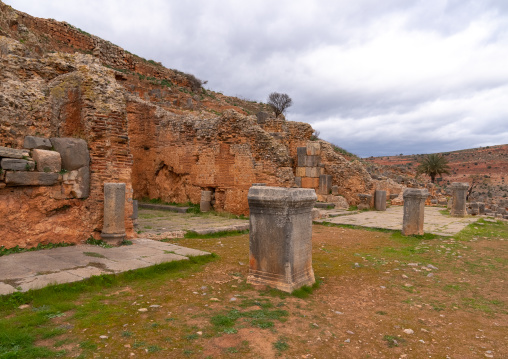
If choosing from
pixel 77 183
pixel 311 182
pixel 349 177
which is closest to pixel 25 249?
pixel 77 183

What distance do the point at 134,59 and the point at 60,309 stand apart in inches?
1409

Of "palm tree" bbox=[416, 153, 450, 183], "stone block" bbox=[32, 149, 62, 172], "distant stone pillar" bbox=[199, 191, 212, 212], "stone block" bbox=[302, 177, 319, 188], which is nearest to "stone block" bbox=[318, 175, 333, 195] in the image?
"stone block" bbox=[302, 177, 319, 188]

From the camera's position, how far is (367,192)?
18.2 meters

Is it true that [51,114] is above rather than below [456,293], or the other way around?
above

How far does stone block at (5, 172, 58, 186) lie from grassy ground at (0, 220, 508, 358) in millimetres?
2536

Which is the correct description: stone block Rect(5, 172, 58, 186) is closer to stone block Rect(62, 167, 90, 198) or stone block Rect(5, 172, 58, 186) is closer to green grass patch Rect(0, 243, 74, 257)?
stone block Rect(62, 167, 90, 198)

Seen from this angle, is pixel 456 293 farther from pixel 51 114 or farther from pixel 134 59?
pixel 134 59

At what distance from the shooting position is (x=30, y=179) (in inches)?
232

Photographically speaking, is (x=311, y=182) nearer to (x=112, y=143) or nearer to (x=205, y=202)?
(x=205, y=202)

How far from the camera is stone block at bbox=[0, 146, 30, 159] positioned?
5.56 m

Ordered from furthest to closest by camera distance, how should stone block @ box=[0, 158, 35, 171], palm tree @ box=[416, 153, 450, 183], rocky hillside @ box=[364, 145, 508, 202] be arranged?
rocky hillside @ box=[364, 145, 508, 202] < palm tree @ box=[416, 153, 450, 183] < stone block @ box=[0, 158, 35, 171]

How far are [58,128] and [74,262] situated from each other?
3288 millimetres

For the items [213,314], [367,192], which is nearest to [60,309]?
[213,314]

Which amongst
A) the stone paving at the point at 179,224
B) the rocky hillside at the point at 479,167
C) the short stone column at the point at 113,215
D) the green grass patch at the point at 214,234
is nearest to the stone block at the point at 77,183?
the short stone column at the point at 113,215
